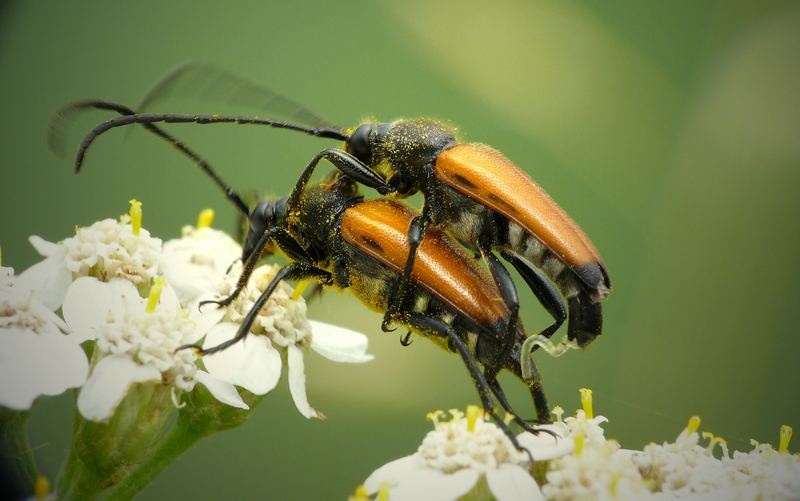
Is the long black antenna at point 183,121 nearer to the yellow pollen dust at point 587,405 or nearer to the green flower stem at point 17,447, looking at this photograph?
the green flower stem at point 17,447

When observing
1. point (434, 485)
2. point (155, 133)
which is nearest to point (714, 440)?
point (434, 485)

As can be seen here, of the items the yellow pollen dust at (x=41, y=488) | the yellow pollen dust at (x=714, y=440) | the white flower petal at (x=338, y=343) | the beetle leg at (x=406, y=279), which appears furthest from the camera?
the white flower petal at (x=338, y=343)

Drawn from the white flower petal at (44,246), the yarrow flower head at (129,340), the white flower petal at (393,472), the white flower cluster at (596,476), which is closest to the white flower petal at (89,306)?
the yarrow flower head at (129,340)

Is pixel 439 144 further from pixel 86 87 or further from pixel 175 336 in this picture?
pixel 86 87

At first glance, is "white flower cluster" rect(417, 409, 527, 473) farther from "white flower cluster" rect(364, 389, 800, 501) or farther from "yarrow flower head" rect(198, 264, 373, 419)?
"yarrow flower head" rect(198, 264, 373, 419)

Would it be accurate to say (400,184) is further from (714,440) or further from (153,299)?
(714,440)

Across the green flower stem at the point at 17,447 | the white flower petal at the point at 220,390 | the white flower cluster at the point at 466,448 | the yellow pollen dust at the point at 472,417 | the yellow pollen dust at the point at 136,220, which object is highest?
the yellow pollen dust at the point at 472,417
